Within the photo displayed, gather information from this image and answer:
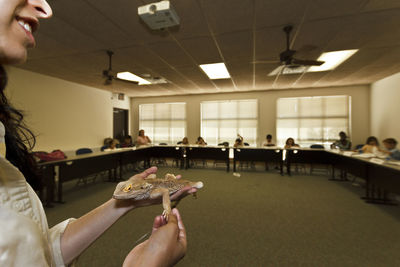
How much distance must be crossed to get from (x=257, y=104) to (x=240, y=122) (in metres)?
1.16

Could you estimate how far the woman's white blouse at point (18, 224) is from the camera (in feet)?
1.17

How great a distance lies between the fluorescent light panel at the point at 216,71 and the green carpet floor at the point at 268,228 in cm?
343

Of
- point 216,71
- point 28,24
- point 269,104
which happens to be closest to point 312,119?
point 269,104

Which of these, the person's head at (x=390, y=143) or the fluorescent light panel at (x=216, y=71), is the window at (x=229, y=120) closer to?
the fluorescent light panel at (x=216, y=71)

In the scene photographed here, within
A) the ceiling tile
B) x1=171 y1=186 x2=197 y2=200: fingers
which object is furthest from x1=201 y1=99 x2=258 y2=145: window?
x1=171 y1=186 x2=197 y2=200: fingers

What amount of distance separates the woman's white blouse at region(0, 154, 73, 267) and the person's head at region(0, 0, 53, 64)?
263 mm

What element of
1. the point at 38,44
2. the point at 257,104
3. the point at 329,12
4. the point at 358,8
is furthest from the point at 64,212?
the point at 257,104

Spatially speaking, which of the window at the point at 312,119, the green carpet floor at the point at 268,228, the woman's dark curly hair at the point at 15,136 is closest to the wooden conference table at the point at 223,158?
the green carpet floor at the point at 268,228

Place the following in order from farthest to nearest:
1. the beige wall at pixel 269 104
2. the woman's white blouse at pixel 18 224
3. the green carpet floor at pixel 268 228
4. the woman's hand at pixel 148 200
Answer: the beige wall at pixel 269 104, the green carpet floor at pixel 268 228, the woman's hand at pixel 148 200, the woman's white blouse at pixel 18 224

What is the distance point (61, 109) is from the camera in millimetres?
6098

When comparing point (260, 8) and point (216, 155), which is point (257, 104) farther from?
point (260, 8)

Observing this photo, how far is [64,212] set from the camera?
3.14 m

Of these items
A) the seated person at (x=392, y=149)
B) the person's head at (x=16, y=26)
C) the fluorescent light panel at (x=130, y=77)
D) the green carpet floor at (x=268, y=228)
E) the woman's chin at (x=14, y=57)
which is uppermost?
the fluorescent light panel at (x=130, y=77)

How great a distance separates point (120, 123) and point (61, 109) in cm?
337
